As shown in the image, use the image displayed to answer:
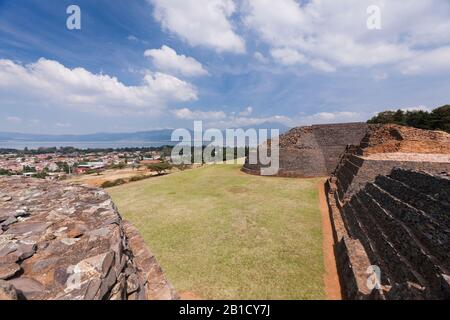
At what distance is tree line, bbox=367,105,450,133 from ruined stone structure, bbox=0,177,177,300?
2825 cm

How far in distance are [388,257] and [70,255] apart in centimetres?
569

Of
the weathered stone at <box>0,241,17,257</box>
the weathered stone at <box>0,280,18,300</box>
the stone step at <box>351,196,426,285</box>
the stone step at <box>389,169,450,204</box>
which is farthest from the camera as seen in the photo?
the stone step at <box>389,169,450,204</box>

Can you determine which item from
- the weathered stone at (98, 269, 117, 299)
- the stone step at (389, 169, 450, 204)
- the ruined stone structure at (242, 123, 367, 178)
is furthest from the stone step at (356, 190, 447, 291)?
the ruined stone structure at (242, 123, 367, 178)

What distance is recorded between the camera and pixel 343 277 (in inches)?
192

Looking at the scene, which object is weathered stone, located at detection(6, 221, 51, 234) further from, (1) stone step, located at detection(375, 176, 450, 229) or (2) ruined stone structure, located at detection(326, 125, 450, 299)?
(1) stone step, located at detection(375, 176, 450, 229)

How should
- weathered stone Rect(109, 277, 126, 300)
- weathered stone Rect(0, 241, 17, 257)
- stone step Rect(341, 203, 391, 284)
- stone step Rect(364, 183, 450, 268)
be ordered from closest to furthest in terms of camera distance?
1. weathered stone Rect(109, 277, 126, 300)
2. weathered stone Rect(0, 241, 17, 257)
3. stone step Rect(364, 183, 450, 268)
4. stone step Rect(341, 203, 391, 284)

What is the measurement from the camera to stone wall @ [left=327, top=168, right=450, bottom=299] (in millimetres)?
3498

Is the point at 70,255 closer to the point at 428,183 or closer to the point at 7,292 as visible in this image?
the point at 7,292

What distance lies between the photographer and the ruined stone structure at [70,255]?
6.52 feet

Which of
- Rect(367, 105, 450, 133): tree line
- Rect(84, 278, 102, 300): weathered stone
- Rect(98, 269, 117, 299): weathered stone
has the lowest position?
Rect(98, 269, 117, 299): weathered stone

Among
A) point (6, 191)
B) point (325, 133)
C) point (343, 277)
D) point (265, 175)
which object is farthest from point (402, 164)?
point (6, 191)

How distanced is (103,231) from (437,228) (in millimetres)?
5807

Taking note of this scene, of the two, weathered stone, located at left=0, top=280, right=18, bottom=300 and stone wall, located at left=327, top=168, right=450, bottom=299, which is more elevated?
weathered stone, located at left=0, top=280, right=18, bottom=300
